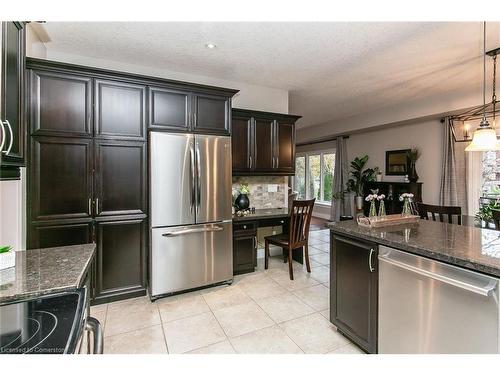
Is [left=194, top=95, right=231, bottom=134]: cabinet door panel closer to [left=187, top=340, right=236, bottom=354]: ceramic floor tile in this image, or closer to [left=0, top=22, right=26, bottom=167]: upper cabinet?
[left=0, top=22, right=26, bottom=167]: upper cabinet

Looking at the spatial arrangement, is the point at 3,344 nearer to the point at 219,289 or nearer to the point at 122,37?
the point at 219,289

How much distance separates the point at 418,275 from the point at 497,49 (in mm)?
2885

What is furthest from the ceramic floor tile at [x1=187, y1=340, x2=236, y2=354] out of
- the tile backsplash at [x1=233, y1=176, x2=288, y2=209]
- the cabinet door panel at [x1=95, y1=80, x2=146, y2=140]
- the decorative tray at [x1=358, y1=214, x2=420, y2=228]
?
the tile backsplash at [x1=233, y1=176, x2=288, y2=209]

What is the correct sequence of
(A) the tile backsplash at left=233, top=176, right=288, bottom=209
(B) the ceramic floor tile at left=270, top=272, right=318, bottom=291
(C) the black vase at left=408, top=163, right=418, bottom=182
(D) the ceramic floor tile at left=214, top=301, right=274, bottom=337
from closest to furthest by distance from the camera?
(D) the ceramic floor tile at left=214, top=301, right=274, bottom=337, (B) the ceramic floor tile at left=270, top=272, right=318, bottom=291, (A) the tile backsplash at left=233, top=176, right=288, bottom=209, (C) the black vase at left=408, top=163, right=418, bottom=182

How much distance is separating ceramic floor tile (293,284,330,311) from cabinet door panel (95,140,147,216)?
205 centimetres

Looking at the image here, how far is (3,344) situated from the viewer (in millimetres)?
726

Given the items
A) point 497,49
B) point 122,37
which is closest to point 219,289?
point 122,37

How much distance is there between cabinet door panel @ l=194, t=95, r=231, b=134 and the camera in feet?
9.61

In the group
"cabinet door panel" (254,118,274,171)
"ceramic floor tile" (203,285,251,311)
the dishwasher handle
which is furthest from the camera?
"cabinet door panel" (254,118,274,171)

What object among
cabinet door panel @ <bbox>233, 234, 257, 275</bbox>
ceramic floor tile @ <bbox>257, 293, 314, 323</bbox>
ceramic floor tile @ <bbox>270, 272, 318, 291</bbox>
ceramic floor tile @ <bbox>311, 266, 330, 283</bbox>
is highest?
cabinet door panel @ <bbox>233, 234, 257, 275</bbox>

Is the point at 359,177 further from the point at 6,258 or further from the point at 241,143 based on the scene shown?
the point at 6,258

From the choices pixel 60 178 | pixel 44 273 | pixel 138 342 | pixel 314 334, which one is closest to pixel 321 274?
pixel 314 334

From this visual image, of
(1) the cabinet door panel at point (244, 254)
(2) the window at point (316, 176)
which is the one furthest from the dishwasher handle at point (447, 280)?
(2) the window at point (316, 176)
